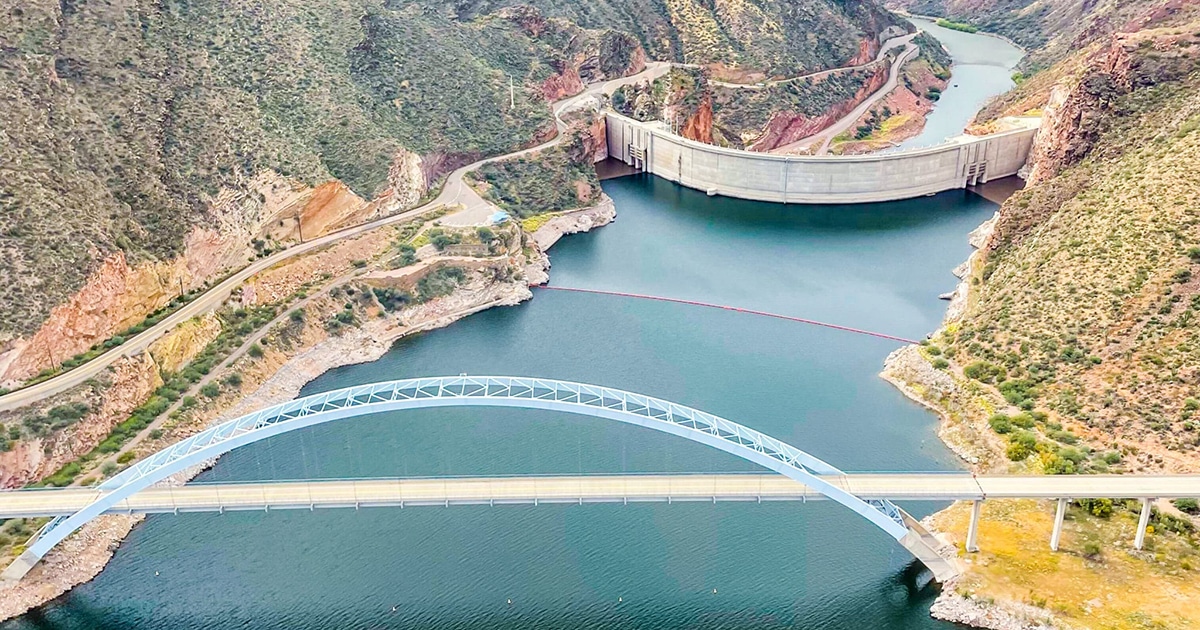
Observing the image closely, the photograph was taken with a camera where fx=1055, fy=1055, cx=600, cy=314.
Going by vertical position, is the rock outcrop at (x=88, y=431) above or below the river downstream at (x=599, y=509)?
above

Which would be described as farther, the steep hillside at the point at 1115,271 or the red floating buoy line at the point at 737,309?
the red floating buoy line at the point at 737,309

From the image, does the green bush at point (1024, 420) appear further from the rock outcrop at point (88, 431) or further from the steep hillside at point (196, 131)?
the steep hillside at point (196, 131)

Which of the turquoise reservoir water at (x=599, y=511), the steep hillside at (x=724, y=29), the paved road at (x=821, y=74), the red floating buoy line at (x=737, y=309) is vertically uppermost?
the steep hillside at (x=724, y=29)

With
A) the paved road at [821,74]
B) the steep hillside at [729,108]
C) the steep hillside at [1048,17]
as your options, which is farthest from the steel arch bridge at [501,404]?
the paved road at [821,74]

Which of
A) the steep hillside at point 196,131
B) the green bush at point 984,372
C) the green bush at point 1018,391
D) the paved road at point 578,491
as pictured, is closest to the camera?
the paved road at point 578,491

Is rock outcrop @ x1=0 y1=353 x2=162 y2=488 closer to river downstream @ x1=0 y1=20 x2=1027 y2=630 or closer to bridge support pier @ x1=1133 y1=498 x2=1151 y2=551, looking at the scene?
river downstream @ x1=0 y1=20 x2=1027 y2=630

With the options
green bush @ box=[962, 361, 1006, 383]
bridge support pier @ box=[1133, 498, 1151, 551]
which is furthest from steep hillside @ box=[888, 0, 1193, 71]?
bridge support pier @ box=[1133, 498, 1151, 551]

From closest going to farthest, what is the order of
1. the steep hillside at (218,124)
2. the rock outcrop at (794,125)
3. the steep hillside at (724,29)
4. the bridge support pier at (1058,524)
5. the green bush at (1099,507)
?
the bridge support pier at (1058,524) < the green bush at (1099,507) < the steep hillside at (218,124) < the rock outcrop at (794,125) < the steep hillside at (724,29)
